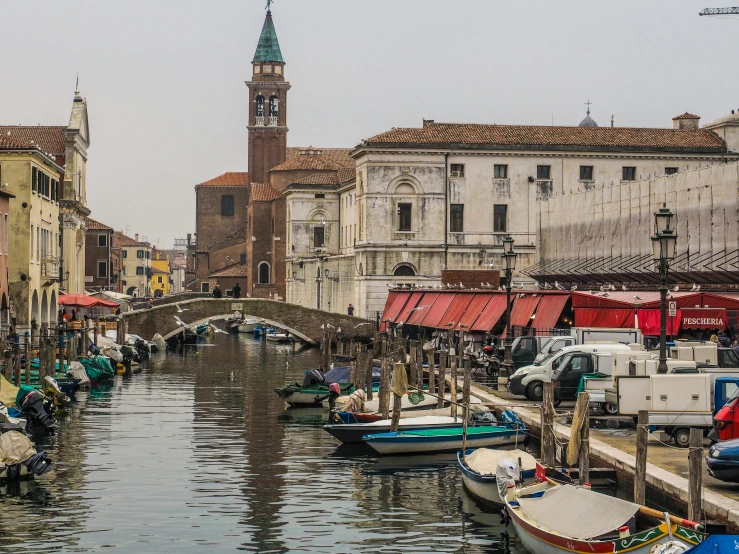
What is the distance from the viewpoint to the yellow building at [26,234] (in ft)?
164

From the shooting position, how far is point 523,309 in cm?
4484

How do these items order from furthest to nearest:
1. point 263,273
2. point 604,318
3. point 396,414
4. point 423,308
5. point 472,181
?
point 263,273
point 472,181
point 423,308
point 604,318
point 396,414

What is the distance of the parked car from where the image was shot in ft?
58.1

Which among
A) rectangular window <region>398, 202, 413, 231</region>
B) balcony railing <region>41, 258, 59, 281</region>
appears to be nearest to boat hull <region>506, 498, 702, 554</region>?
balcony railing <region>41, 258, 59, 281</region>

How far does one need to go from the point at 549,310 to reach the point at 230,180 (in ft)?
269

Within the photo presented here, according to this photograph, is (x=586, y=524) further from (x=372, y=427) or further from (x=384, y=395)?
(x=384, y=395)

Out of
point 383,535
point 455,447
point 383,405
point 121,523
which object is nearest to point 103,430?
point 383,405

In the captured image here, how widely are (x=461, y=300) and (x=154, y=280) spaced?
143438 mm

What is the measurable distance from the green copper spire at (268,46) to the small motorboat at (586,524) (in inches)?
4021

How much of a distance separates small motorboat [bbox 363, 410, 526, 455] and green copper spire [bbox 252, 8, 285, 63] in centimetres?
9395

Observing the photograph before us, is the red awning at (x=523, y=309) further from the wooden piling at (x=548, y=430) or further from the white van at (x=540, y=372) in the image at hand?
the wooden piling at (x=548, y=430)

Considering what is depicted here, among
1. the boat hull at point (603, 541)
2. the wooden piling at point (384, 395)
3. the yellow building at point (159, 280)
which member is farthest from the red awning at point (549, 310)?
the yellow building at point (159, 280)

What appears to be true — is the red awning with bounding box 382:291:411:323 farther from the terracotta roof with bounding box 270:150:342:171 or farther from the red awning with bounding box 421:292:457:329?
the terracotta roof with bounding box 270:150:342:171

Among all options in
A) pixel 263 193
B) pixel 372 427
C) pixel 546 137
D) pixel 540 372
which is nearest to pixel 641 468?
pixel 372 427
